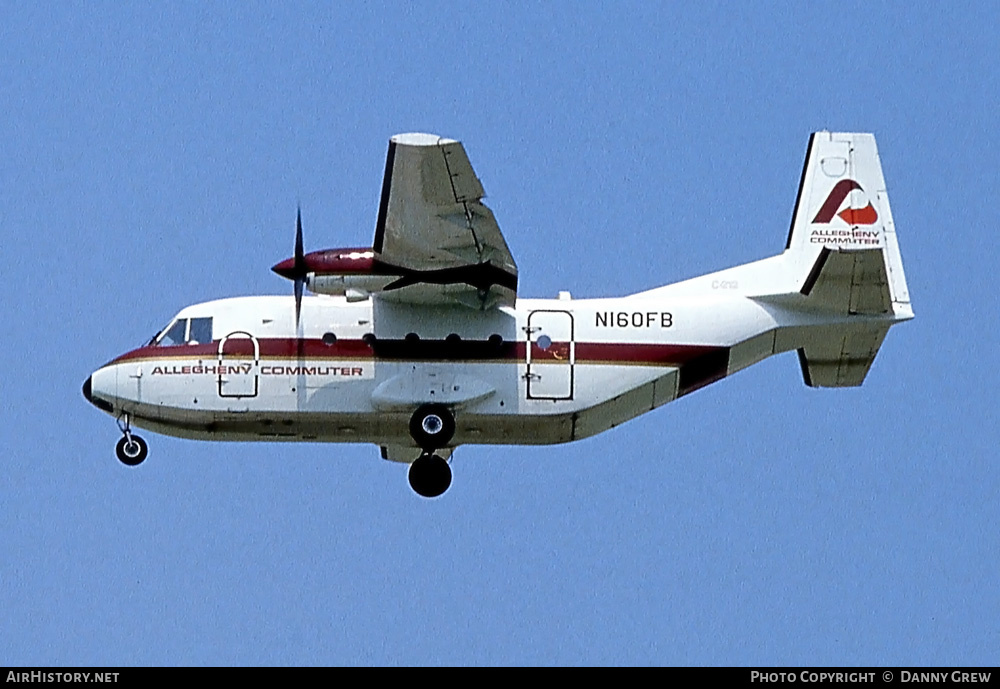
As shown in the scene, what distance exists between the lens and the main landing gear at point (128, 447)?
23.2m

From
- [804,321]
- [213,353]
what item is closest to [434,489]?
[213,353]

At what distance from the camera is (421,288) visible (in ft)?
73.9

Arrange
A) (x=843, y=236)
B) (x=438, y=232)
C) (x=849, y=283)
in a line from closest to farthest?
(x=438, y=232) < (x=849, y=283) < (x=843, y=236)

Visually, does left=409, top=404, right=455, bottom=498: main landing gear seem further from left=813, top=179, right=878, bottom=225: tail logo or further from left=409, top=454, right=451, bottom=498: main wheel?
left=813, top=179, right=878, bottom=225: tail logo

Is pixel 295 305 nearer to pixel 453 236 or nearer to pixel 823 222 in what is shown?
pixel 453 236

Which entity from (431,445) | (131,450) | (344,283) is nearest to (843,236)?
(431,445)

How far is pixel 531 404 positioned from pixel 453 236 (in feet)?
8.87

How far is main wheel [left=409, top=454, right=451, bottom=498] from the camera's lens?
2295 centimetres

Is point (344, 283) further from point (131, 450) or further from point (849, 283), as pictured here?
point (849, 283)

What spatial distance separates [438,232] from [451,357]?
227 centimetres

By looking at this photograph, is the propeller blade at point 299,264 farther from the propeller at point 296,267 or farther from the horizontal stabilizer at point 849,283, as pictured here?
the horizontal stabilizer at point 849,283

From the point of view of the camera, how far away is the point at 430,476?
23.0 metres

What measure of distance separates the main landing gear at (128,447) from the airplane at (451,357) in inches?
A: 0.7

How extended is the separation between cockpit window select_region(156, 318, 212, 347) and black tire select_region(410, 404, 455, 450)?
9.50 ft
